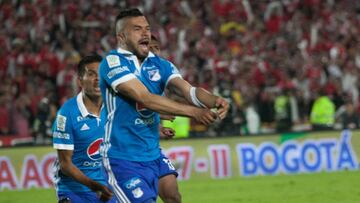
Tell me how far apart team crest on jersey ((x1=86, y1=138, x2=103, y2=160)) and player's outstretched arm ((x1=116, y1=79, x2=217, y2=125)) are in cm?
133

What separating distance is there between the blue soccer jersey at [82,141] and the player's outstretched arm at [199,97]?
45.4 inches

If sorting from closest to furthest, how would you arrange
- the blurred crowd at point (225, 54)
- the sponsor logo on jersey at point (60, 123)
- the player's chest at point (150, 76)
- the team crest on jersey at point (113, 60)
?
the team crest on jersey at point (113, 60) → the player's chest at point (150, 76) → the sponsor logo on jersey at point (60, 123) → the blurred crowd at point (225, 54)

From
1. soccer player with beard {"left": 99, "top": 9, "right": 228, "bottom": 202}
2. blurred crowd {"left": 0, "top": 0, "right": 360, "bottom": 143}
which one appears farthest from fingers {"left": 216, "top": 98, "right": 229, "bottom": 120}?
blurred crowd {"left": 0, "top": 0, "right": 360, "bottom": 143}

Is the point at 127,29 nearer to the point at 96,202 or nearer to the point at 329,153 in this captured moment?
the point at 96,202

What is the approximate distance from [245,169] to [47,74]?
5.74m

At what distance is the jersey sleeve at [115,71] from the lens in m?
5.96

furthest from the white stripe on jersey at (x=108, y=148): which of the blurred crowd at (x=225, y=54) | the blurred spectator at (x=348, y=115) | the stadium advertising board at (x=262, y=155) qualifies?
the blurred spectator at (x=348, y=115)

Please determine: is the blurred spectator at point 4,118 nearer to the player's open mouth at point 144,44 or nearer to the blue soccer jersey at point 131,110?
the blue soccer jersey at point 131,110

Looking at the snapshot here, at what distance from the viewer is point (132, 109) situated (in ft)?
20.1

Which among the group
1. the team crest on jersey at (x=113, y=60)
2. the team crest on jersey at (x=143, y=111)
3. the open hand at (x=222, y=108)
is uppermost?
the team crest on jersey at (x=113, y=60)

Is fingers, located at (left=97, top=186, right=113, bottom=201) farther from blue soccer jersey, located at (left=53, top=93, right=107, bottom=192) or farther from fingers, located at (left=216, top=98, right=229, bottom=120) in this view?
fingers, located at (left=216, top=98, right=229, bottom=120)

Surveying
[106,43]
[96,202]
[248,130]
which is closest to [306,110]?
[248,130]

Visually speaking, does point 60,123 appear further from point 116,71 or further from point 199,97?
point 199,97

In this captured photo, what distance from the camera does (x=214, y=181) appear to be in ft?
50.1
